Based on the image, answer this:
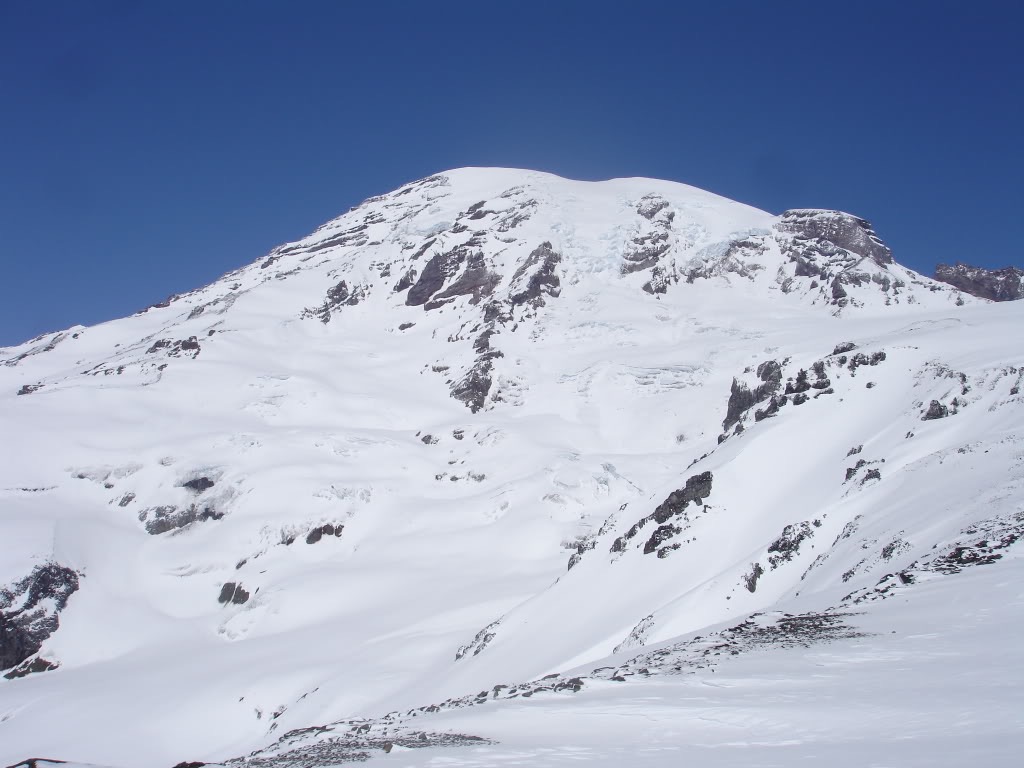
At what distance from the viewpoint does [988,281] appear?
11600 centimetres

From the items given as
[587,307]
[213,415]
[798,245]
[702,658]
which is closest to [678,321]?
[587,307]

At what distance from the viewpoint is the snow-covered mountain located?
1342 centimetres

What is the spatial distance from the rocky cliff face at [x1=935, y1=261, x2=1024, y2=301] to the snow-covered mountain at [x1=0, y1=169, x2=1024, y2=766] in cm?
1233

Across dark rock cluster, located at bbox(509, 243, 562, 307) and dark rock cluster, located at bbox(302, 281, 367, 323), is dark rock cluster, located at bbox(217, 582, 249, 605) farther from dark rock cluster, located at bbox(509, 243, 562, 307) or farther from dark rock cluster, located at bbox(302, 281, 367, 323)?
dark rock cluster, located at bbox(509, 243, 562, 307)

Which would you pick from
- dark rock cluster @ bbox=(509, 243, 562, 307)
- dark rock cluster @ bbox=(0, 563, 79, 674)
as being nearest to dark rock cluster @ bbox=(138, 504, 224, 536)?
dark rock cluster @ bbox=(0, 563, 79, 674)

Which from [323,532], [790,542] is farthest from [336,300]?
[790,542]

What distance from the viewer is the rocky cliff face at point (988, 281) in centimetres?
11306

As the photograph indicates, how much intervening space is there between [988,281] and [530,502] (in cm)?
9265

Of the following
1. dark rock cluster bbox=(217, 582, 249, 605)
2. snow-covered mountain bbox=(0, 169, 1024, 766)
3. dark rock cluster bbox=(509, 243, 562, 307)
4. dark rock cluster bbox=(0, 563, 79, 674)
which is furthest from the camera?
dark rock cluster bbox=(509, 243, 562, 307)

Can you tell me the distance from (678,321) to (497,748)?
96568 millimetres

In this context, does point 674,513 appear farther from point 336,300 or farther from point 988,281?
point 988,281

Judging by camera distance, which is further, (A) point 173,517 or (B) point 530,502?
(A) point 173,517

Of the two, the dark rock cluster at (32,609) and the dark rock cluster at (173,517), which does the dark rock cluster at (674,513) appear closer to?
the dark rock cluster at (173,517)

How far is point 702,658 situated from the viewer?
50.8ft
